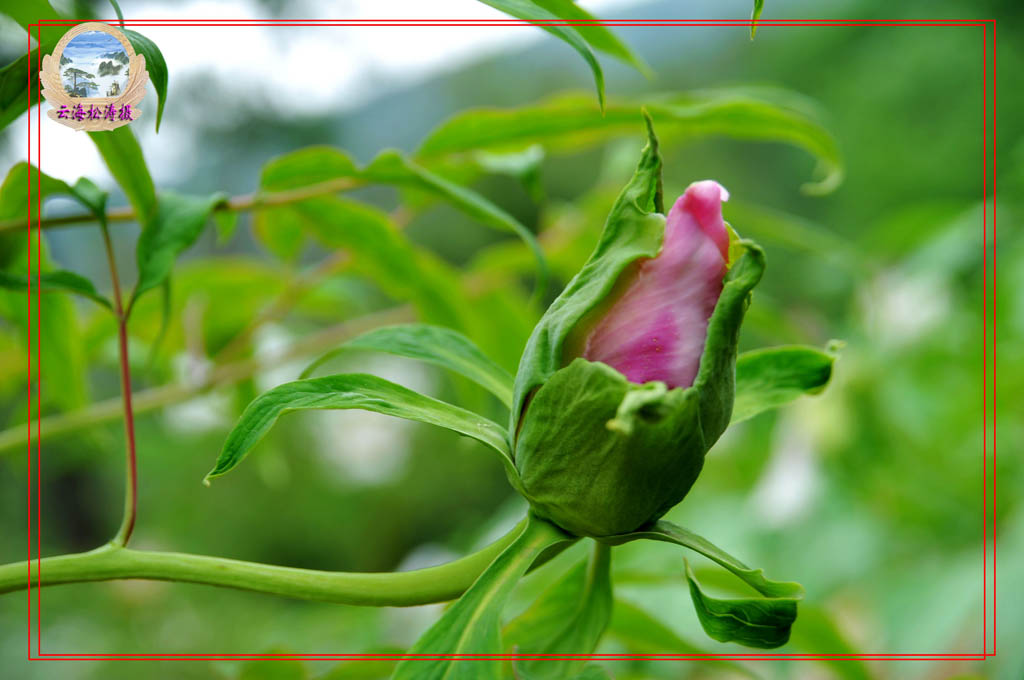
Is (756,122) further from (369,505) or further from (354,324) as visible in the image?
(369,505)

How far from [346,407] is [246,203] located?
10 cm

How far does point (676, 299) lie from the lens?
0.12m

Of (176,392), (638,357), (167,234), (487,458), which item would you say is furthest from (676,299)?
(487,458)

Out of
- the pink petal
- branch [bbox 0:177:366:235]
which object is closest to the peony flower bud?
the pink petal

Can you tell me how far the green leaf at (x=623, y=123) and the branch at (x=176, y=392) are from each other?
0.12m

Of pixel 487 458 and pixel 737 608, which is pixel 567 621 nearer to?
pixel 737 608

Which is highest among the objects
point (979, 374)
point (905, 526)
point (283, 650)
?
point (283, 650)

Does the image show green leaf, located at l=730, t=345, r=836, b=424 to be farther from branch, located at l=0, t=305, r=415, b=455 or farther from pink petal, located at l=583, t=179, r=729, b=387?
branch, located at l=0, t=305, r=415, b=455

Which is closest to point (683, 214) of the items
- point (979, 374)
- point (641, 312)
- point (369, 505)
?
point (641, 312)

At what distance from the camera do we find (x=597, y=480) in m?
0.12

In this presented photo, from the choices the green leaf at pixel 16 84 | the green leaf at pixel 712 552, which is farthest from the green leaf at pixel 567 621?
the green leaf at pixel 16 84

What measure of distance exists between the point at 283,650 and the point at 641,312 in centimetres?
11

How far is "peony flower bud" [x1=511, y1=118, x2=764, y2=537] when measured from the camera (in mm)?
114

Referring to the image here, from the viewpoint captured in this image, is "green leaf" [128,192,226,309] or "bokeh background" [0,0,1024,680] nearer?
"green leaf" [128,192,226,309]
